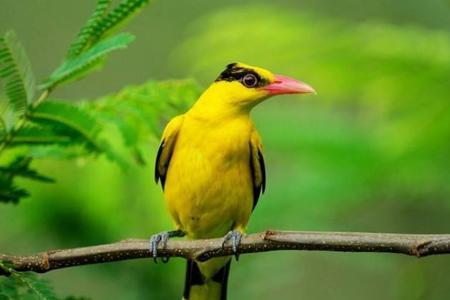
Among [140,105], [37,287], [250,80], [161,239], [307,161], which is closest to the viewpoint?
[37,287]

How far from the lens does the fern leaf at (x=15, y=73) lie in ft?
5.60

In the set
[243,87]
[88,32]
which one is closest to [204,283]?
[243,87]

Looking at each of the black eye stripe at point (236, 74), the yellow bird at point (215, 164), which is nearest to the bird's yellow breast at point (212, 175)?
the yellow bird at point (215, 164)

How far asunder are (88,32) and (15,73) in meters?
0.15

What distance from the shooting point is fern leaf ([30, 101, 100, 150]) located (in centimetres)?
182

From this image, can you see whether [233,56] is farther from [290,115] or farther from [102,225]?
[102,225]

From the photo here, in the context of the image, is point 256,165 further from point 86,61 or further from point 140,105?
point 86,61

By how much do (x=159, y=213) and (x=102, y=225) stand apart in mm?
240

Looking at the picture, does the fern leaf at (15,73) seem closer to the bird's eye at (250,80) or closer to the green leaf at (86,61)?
the green leaf at (86,61)

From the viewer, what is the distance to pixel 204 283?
2.61 metres

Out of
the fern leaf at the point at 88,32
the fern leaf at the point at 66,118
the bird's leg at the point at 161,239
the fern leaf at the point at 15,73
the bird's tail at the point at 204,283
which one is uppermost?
the fern leaf at the point at 88,32

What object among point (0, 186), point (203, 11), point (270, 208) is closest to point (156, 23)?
point (203, 11)

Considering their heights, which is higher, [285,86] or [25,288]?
[285,86]

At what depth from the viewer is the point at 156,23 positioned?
20.1ft
